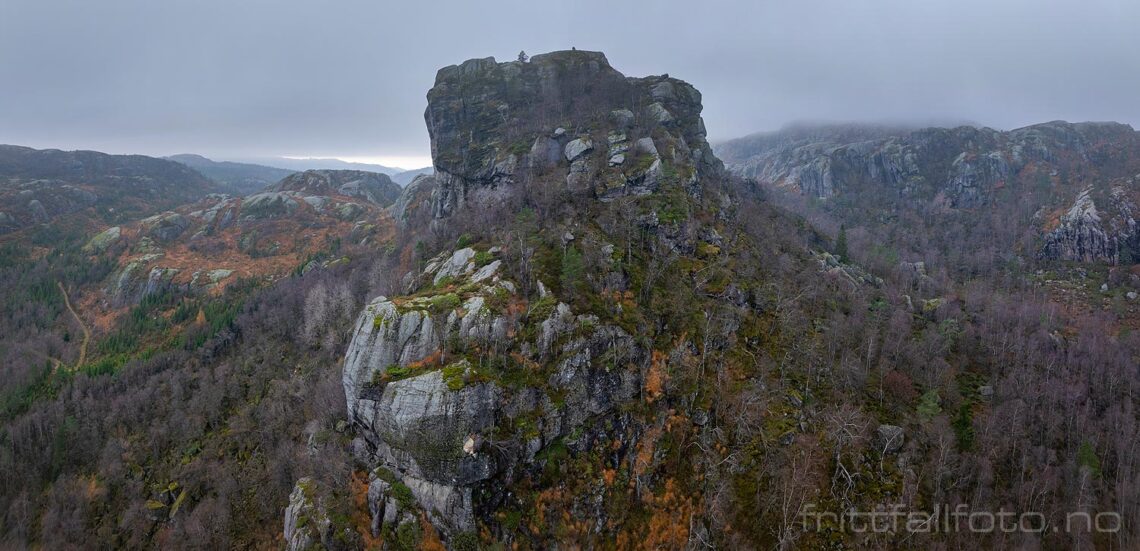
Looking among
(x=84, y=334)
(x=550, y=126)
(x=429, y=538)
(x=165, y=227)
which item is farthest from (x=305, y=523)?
(x=165, y=227)

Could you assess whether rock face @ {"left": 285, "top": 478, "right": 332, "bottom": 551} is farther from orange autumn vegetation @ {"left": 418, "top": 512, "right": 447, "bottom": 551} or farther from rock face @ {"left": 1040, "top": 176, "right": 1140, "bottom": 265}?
rock face @ {"left": 1040, "top": 176, "right": 1140, "bottom": 265}

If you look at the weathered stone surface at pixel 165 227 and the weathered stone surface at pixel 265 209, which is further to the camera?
the weathered stone surface at pixel 265 209

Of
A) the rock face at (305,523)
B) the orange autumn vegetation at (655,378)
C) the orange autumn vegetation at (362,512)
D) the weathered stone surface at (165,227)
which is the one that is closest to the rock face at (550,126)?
the orange autumn vegetation at (655,378)

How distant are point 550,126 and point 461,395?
6868 cm

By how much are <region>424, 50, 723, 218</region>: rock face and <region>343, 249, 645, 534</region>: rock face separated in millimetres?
37457

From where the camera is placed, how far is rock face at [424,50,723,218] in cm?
8438

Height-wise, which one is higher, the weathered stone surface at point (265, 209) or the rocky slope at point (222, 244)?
the weathered stone surface at point (265, 209)

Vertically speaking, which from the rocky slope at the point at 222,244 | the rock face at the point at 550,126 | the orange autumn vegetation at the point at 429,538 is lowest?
the orange autumn vegetation at the point at 429,538

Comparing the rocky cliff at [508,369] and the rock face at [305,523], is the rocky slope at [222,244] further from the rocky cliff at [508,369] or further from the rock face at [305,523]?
the rock face at [305,523]

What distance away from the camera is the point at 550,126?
310 ft

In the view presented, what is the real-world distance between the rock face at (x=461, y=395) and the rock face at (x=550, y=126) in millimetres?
37457

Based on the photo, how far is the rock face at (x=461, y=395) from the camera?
41844 mm

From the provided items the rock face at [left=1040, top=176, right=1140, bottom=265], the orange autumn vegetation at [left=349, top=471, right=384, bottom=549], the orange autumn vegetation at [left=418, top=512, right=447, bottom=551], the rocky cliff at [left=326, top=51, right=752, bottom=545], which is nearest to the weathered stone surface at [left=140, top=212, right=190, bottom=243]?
the rocky cliff at [left=326, top=51, right=752, bottom=545]

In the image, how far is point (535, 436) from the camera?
4428 centimetres
